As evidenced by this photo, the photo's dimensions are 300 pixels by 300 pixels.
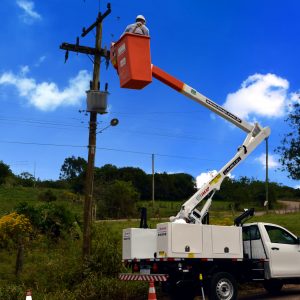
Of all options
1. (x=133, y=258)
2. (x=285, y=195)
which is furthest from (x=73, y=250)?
(x=285, y=195)

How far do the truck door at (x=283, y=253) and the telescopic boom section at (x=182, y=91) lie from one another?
1.89m

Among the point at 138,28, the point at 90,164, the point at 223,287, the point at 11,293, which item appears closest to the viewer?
the point at 138,28

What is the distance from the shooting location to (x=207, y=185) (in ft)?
43.3

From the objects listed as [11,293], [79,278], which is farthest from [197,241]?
[11,293]

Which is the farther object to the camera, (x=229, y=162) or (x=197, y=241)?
(x=229, y=162)

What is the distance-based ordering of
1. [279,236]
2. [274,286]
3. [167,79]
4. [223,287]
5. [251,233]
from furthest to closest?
[274,286] → [279,236] → [251,233] → [167,79] → [223,287]

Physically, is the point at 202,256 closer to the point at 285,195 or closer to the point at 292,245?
the point at 292,245

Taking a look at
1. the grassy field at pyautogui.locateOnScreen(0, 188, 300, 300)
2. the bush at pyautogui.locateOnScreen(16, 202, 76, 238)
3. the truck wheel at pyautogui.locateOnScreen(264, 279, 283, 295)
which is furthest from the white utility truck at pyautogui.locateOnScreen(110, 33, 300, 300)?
the bush at pyautogui.locateOnScreen(16, 202, 76, 238)

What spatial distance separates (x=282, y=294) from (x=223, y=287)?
128 inches

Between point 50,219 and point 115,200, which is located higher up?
point 115,200

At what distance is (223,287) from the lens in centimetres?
1181

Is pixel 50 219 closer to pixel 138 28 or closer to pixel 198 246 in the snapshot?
pixel 198 246

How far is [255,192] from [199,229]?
6323cm

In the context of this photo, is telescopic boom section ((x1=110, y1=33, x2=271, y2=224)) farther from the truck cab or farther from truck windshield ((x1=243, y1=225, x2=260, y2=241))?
the truck cab
